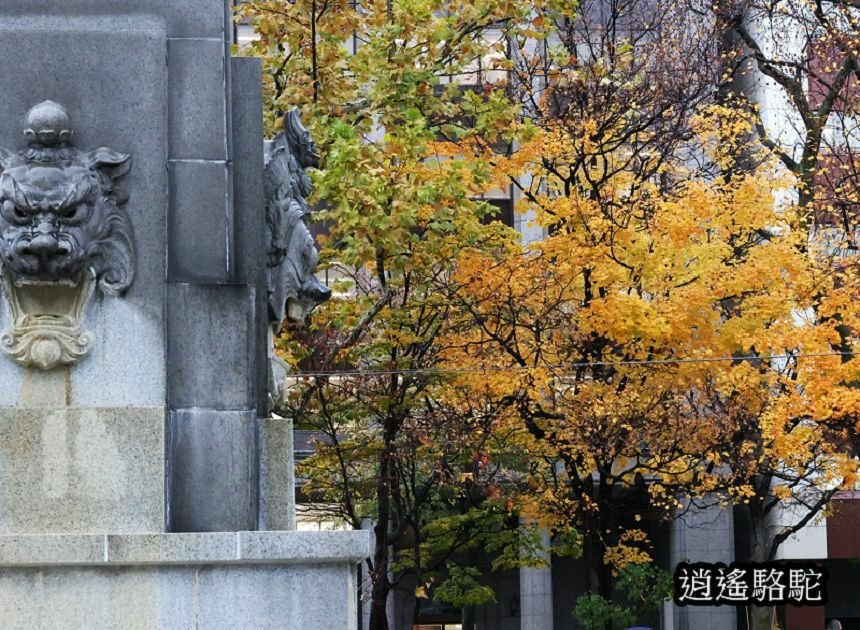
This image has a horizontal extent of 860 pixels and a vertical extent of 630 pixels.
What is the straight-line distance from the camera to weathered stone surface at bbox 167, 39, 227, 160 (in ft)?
27.1

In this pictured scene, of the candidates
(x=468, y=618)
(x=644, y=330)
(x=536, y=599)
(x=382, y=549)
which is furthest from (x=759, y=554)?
(x=536, y=599)

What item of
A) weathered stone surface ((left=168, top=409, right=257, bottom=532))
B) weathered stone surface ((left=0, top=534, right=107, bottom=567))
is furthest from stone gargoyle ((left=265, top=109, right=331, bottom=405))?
weathered stone surface ((left=0, top=534, right=107, bottom=567))

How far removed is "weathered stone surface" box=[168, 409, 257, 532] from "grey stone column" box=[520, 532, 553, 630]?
30649mm

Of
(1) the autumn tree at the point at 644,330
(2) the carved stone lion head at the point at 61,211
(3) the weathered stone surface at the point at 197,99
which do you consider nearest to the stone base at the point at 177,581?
(2) the carved stone lion head at the point at 61,211

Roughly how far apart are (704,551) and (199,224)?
103 ft

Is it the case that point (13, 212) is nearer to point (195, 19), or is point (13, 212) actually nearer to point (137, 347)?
point (137, 347)

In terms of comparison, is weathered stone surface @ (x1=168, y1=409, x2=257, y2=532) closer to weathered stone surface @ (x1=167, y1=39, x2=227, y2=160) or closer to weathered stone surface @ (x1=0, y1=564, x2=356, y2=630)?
weathered stone surface @ (x1=0, y1=564, x2=356, y2=630)

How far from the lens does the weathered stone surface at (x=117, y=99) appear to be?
314 inches

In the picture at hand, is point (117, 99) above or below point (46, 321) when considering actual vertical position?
above

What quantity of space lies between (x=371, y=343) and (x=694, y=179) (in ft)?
28.8

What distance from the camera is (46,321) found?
25.8ft

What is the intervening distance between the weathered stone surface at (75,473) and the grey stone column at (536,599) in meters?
31.0

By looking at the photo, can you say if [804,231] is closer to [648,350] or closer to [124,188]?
[648,350]

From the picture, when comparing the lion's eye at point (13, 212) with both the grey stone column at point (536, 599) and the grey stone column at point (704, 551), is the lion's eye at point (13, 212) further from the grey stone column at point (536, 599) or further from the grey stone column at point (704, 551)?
the grey stone column at point (704, 551)
